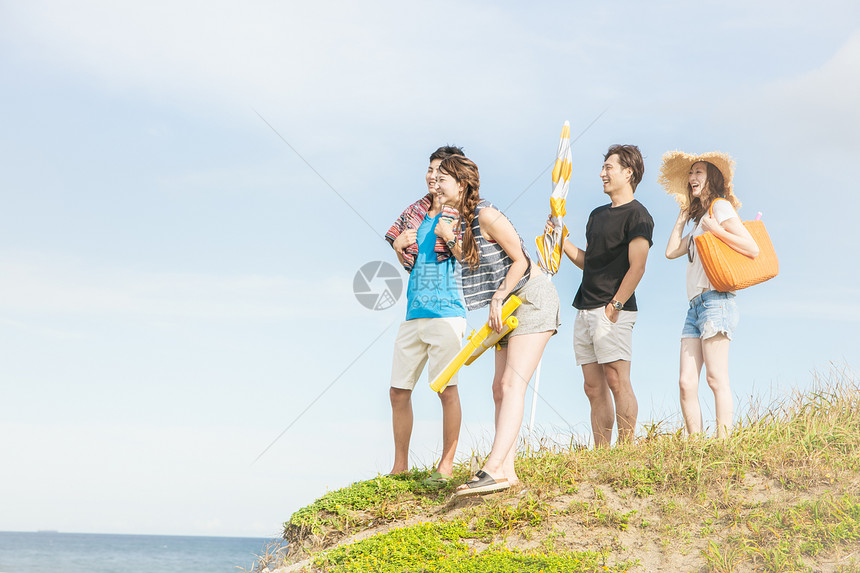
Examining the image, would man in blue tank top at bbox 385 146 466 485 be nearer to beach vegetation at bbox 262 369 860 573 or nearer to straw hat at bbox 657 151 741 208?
beach vegetation at bbox 262 369 860 573

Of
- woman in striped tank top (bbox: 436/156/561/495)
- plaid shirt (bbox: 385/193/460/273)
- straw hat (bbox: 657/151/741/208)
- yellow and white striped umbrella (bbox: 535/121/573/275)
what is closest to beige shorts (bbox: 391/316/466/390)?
woman in striped tank top (bbox: 436/156/561/495)

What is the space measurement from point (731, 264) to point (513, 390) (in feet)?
6.98

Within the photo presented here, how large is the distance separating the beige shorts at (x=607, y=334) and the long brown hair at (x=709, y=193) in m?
1.10

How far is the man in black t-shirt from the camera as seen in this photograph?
5629mm

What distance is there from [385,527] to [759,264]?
146 inches

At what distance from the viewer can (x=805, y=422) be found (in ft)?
19.4

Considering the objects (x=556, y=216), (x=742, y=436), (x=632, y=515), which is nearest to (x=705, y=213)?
(x=556, y=216)

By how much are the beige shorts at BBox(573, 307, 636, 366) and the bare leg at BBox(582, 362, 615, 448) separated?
13 cm

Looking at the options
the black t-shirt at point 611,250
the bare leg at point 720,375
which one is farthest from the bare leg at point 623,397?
the bare leg at point 720,375

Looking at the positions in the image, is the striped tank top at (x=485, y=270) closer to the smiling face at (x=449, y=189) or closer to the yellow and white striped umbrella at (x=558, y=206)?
the smiling face at (x=449, y=189)

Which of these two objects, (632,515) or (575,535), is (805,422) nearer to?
(632,515)

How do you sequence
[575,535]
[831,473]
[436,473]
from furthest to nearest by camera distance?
[436,473]
[831,473]
[575,535]

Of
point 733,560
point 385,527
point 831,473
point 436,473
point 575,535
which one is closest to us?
point 733,560

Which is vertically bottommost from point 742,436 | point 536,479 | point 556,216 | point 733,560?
point 733,560
